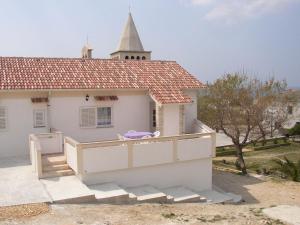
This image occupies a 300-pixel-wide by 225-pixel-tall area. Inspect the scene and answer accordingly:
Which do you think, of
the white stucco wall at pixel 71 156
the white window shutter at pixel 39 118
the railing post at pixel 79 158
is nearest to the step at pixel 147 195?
the railing post at pixel 79 158

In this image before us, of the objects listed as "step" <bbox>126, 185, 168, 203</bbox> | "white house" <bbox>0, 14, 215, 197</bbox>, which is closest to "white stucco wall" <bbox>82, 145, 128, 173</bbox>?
"white house" <bbox>0, 14, 215, 197</bbox>

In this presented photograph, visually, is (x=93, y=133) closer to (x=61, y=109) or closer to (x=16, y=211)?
(x=61, y=109)

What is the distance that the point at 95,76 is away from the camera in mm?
20125

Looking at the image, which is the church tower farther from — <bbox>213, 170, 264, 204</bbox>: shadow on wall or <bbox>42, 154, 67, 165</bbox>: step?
<bbox>42, 154, 67, 165</bbox>: step

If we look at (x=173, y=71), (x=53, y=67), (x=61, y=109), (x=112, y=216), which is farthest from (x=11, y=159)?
(x=173, y=71)

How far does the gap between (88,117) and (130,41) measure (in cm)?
2147

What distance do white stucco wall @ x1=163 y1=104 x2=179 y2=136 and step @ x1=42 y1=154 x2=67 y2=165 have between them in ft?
19.4

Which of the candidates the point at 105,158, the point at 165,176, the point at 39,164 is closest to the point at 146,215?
the point at 105,158

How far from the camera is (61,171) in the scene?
47.9 ft

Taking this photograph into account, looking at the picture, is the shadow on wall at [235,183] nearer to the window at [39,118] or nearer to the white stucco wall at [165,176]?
the white stucco wall at [165,176]

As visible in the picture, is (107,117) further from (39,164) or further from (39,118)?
(39,164)

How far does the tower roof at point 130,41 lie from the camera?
38906 mm

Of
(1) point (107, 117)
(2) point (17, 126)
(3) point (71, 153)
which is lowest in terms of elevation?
(3) point (71, 153)

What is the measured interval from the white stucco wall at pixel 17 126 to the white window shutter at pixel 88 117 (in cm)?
200
